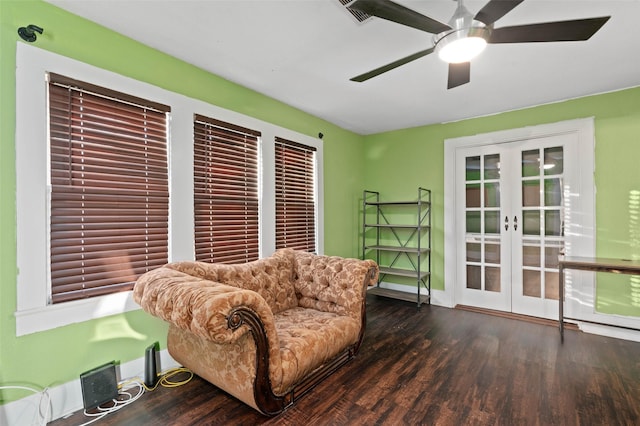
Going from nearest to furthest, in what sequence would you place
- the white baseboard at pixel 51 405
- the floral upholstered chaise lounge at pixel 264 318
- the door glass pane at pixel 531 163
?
the floral upholstered chaise lounge at pixel 264 318 < the white baseboard at pixel 51 405 < the door glass pane at pixel 531 163

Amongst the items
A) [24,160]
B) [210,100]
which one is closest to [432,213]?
[210,100]

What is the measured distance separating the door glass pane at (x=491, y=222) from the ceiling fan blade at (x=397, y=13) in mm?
2828

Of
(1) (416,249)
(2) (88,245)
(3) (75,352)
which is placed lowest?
(3) (75,352)

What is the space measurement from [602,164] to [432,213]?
5.96 feet

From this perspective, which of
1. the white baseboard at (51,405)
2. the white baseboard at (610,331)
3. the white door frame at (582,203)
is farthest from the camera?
the white door frame at (582,203)

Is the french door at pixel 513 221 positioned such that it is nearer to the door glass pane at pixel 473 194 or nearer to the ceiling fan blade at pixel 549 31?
the door glass pane at pixel 473 194

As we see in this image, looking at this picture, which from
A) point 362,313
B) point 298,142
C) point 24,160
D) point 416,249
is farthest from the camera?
point 416,249

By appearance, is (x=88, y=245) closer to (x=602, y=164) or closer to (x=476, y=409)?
(x=476, y=409)

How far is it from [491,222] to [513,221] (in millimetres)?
238

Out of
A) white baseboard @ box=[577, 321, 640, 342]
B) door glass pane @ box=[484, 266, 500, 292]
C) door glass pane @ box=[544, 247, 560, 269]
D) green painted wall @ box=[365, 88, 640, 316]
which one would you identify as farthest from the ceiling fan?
white baseboard @ box=[577, 321, 640, 342]

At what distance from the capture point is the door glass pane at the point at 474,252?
12.5ft

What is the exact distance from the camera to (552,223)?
133 inches

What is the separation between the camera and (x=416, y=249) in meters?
4.05

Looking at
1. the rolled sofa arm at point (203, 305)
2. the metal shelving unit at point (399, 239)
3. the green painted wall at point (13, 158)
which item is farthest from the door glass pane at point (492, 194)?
the rolled sofa arm at point (203, 305)
